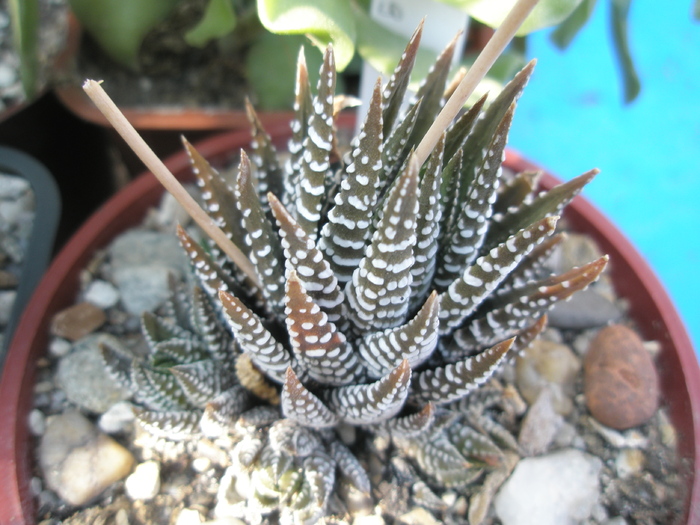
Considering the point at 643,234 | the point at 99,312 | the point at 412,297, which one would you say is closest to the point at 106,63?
the point at 99,312

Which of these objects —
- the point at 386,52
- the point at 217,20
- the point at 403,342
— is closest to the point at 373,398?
the point at 403,342

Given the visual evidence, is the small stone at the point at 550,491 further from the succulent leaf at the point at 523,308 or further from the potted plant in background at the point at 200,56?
the potted plant in background at the point at 200,56

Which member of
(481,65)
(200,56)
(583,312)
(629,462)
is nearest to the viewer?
(481,65)

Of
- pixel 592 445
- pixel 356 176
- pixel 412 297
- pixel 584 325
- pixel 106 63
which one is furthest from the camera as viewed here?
pixel 106 63

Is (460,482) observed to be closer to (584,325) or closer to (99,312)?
(584,325)

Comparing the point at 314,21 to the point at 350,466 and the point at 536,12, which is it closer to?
the point at 536,12
